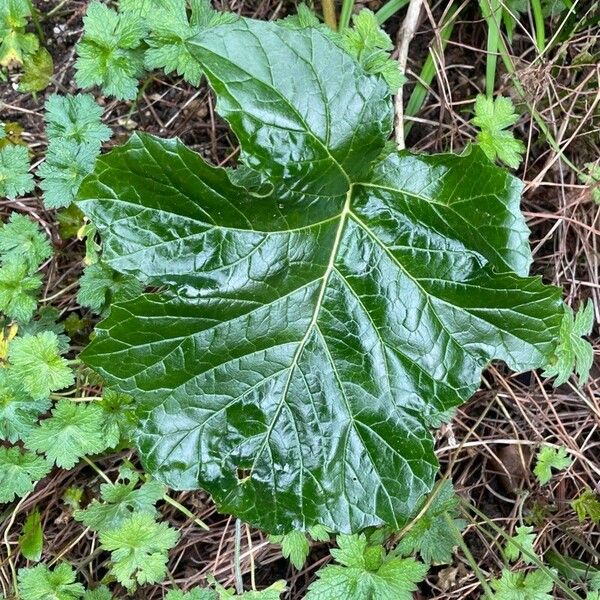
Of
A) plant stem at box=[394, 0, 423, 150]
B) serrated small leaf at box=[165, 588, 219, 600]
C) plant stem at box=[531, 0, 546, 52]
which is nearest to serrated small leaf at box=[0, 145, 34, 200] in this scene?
plant stem at box=[394, 0, 423, 150]

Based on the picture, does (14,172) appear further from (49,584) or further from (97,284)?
(49,584)

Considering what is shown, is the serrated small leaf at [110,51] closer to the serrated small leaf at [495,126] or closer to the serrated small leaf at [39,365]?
the serrated small leaf at [39,365]

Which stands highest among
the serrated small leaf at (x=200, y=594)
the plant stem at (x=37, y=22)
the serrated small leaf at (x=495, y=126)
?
the plant stem at (x=37, y=22)

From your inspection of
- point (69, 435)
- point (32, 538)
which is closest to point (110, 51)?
point (69, 435)

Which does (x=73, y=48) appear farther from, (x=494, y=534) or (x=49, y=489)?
(x=494, y=534)

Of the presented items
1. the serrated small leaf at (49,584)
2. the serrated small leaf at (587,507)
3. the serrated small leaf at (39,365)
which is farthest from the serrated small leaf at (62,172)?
the serrated small leaf at (587,507)

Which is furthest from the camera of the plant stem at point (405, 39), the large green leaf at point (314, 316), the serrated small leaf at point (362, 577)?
the plant stem at point (405, 39)
